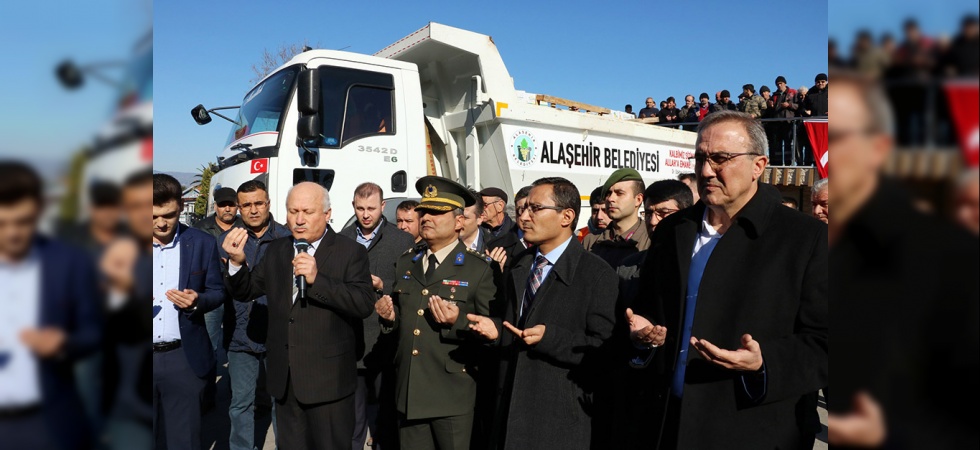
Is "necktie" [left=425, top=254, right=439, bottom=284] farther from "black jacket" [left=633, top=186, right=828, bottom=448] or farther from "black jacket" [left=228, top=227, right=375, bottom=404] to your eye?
"black jacket" [left=633, top=186, right=828, bottom=448]

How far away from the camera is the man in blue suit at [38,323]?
594 mm

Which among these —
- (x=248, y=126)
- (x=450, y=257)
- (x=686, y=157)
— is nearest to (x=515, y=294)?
(x=450, y=257)

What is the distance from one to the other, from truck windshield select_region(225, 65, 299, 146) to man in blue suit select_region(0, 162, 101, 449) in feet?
19.3

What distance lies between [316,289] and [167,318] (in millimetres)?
785

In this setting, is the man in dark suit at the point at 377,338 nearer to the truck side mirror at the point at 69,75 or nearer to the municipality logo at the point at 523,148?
the municipality logo at the point at 523,148

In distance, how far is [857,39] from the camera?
429 millimetres

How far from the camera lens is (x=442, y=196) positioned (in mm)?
3383

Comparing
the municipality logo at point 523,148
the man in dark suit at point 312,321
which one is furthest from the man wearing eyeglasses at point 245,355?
the municipality logo at point 523,148

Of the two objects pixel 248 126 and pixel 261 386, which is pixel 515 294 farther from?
pixel 248 126

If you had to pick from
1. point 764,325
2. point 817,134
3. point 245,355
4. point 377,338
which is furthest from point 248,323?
point 817,134

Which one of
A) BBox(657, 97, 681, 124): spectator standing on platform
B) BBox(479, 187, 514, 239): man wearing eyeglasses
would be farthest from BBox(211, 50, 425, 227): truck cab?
BBox(657, 97, 681, 124): spectator standing on platform

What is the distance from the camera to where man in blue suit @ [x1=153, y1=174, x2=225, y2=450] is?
2.97 meters

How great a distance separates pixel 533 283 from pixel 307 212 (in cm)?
129

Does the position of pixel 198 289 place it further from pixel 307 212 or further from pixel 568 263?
pixel 568 263
